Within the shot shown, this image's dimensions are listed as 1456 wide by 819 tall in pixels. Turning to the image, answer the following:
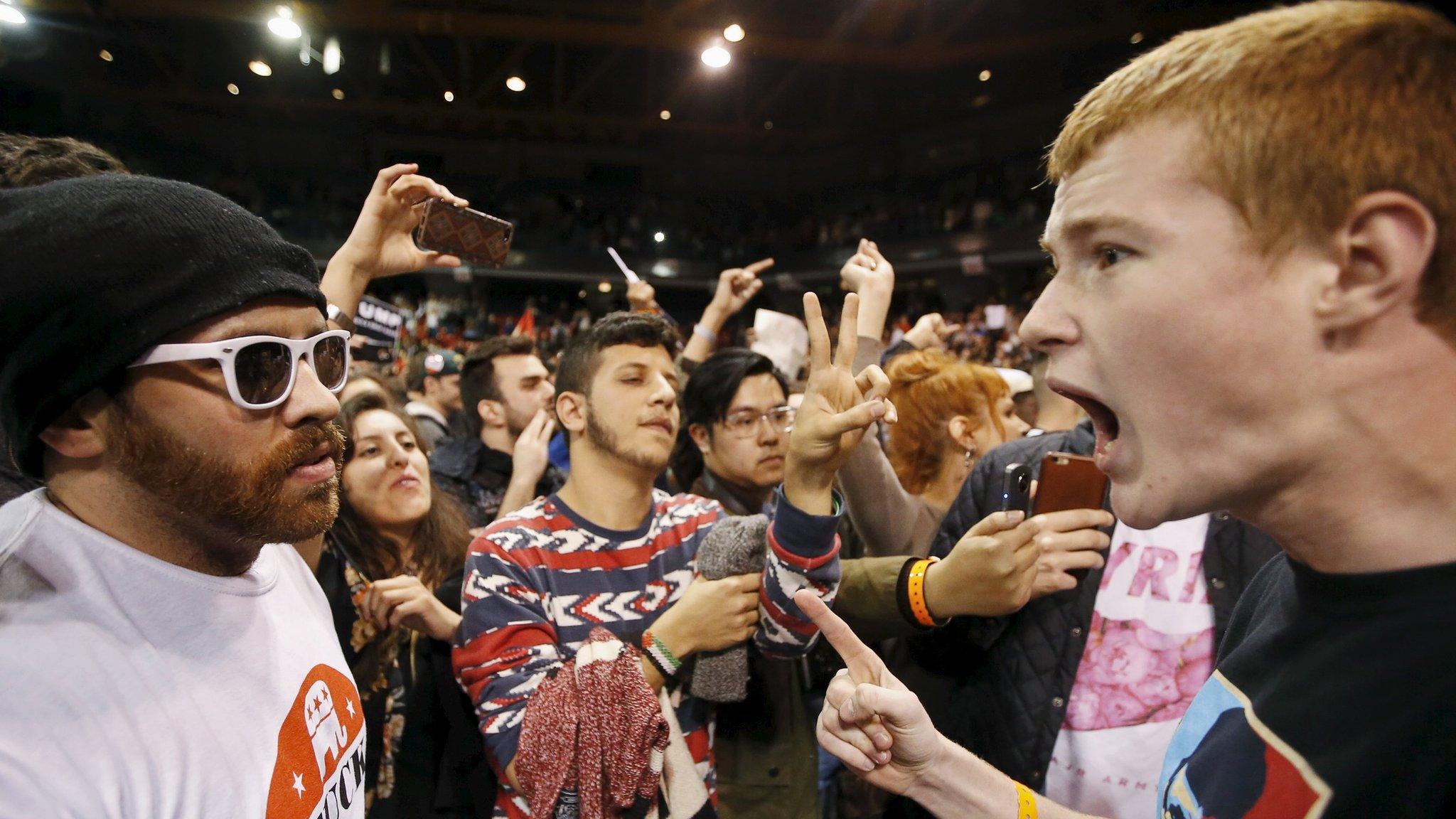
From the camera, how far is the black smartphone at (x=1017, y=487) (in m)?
1.70

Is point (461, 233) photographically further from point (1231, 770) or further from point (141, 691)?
point (1231, 770)

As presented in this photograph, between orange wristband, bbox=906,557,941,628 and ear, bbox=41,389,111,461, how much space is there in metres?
1.53

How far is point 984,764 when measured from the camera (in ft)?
3.77

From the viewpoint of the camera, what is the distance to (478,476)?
357 centimetres

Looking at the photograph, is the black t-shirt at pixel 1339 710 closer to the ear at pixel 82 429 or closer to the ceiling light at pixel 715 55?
the ear at pixel 82 429

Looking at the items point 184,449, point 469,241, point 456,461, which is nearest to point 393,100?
point 456,461

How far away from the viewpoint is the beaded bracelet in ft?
5.71

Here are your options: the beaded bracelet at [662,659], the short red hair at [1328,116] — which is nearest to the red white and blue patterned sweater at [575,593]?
the beaded bracelet at [662,659]

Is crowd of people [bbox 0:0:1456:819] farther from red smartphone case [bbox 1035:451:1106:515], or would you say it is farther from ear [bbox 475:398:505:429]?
ear [bbox 475:398:505:429]

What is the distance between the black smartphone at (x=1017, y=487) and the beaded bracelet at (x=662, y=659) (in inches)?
31.4

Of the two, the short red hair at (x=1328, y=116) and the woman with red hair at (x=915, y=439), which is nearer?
the short red hair at (x=1328, y=116)

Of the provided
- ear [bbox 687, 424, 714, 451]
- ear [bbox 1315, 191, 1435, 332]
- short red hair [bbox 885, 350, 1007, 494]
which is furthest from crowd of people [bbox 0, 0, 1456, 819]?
ear [bbox 687, 424, 714, 451]

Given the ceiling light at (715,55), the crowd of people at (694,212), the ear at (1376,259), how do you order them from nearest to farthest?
the ear at (1376,259) → the ceiling light at (715,55) → the crowd of people at (694,212)

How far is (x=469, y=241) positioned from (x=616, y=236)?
19.8 metres
